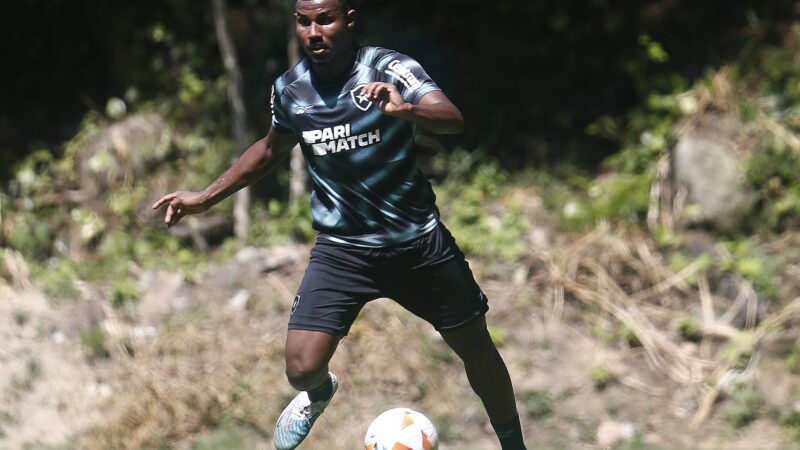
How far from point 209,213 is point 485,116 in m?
2.67

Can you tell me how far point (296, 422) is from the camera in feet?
17.2

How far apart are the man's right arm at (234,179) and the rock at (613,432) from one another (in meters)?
3.78

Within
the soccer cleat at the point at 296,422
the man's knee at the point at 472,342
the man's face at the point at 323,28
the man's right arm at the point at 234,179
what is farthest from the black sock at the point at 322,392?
the man's face at the point at 323,28

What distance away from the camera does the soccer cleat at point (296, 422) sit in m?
5.24

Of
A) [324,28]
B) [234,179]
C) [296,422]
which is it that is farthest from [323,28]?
[296,422]

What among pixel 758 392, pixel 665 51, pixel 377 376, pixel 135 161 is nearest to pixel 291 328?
pixel 377 376

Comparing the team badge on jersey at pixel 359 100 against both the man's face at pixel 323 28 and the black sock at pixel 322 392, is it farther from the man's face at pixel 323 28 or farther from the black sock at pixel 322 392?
the black sock at pixel 322 392

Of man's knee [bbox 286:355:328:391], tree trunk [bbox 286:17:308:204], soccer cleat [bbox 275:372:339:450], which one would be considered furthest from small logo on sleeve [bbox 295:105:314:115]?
tree trunk [bbox 286:17:308:204]

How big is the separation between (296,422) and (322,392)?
181 mm

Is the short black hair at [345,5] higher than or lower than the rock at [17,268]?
higher

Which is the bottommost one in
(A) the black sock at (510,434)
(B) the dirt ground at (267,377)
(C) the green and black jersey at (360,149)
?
(B) the dirt ground at (267,377)

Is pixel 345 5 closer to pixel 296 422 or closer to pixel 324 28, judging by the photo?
pixel 324 28

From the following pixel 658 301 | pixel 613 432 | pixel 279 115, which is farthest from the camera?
pixel 658 301

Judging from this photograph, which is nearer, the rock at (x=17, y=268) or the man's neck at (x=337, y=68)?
the man's neck at (x=337, y=68)
